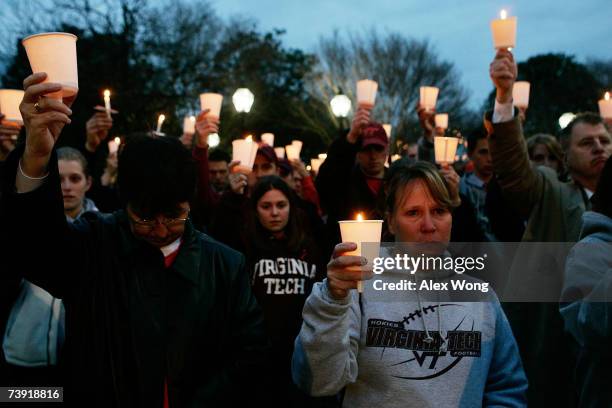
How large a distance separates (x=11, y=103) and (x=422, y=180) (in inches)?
148

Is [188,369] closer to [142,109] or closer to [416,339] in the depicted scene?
[416,339]

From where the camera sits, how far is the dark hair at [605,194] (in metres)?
2.95

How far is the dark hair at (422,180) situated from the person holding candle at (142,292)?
3.17 feet

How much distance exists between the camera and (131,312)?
2.38 metres

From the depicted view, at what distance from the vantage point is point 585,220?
3.02 meters

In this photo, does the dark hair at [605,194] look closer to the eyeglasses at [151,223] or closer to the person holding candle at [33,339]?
the eyeglasses at [151,223]

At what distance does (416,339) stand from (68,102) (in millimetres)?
1693

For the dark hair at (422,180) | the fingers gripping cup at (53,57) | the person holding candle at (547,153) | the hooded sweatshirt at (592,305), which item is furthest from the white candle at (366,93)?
the fingers gripping cup at (53,57)

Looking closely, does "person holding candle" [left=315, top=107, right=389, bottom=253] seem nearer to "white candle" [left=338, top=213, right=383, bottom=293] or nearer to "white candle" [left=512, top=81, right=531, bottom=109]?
"white candle" [left=512, top=81, right=531, bottom=109]

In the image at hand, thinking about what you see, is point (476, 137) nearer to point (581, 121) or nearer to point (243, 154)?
point (581, 121)

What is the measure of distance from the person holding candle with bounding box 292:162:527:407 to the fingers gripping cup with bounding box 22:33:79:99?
45.6 inches

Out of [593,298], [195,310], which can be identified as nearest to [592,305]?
[593,298]

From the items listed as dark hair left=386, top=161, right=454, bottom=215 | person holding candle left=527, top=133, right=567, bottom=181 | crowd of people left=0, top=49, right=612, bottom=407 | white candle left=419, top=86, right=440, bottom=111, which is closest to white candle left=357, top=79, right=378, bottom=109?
white candle left=419, top=86, right=440, bottom=111

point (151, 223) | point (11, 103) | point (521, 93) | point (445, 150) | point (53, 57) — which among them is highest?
point (521, 93)
